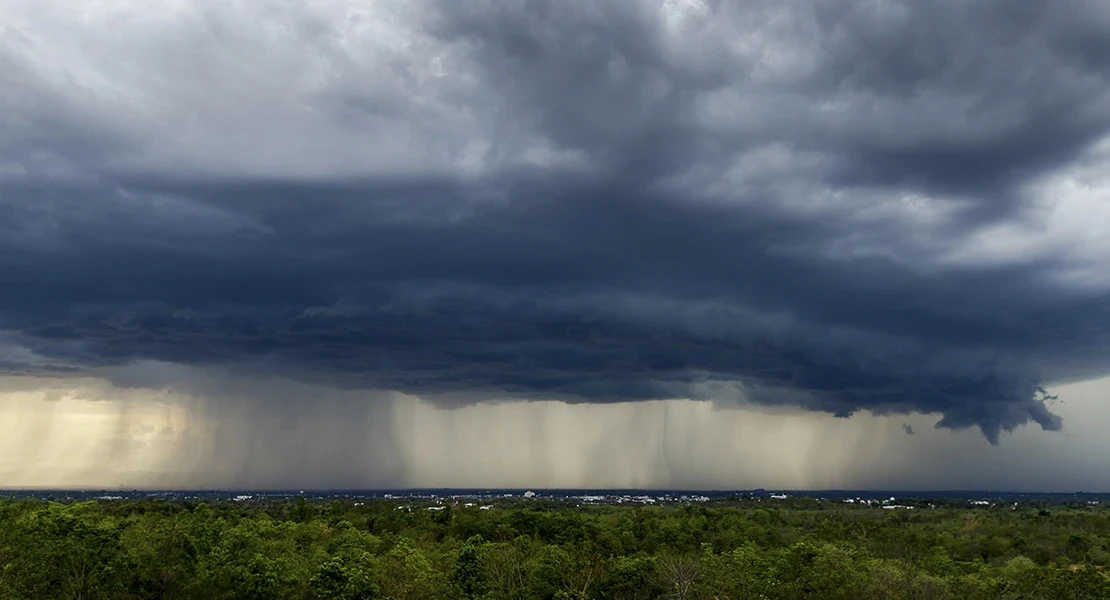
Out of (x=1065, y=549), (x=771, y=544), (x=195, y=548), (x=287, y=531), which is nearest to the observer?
(x=195, y=548)

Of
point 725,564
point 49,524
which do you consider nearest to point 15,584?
point 49,524

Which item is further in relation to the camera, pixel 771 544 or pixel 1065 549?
pixel 1065 549

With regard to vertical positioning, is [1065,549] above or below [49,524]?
below

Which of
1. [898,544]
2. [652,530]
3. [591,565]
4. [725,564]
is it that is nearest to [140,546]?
[591,565]

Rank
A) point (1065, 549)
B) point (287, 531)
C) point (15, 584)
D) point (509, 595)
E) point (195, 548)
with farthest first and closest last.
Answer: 1. point (1065, 549)
2. point (287, 531)
3. point (195, 548)
4. point (509, 595)
5. point (15, 584)

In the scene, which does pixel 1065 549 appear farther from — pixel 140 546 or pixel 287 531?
pixel 140 546

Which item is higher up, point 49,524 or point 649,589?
point 49,524

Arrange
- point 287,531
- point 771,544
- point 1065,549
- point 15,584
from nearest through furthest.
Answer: point 15,584 < point 287,531 < point 771,544 < point 1065,549

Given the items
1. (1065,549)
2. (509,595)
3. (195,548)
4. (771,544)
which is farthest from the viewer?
(1065,549)

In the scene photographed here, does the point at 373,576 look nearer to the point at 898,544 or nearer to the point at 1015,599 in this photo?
the point at 1015,599
